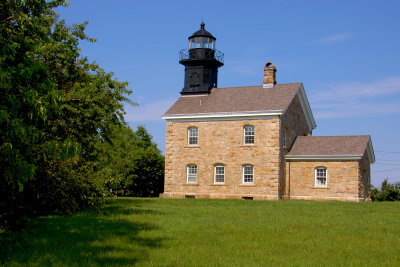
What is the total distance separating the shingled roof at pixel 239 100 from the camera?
32.3 m

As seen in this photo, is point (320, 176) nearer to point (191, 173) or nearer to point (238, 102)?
point (238, 102)

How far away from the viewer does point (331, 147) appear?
3169cm

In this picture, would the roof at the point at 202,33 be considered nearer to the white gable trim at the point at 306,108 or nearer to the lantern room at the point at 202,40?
the lantern room at the point at 202,40

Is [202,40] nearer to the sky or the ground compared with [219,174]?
nearer to the sky

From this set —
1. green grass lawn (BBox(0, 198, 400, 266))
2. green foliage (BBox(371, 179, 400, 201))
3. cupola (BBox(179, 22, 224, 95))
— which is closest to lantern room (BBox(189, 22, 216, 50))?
cupola (BBox(179, 22, 224, 95))

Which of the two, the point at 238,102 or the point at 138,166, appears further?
the point at 138,166

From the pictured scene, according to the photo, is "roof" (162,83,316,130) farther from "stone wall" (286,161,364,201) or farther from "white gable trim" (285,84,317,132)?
"stone wall" (286,161,364,201)

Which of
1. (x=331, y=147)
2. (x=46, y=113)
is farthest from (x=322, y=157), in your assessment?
(x=46, y=113)

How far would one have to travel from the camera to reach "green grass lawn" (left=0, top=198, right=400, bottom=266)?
8680 millimetres

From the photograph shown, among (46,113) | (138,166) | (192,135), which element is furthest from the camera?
(138,166)

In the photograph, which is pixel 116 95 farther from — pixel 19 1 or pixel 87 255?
pixel 87 255

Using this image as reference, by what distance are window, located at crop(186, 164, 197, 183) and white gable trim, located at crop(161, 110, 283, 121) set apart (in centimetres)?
351

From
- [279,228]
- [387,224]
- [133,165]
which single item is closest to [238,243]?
[279,228]

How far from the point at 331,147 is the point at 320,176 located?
7.19ft
